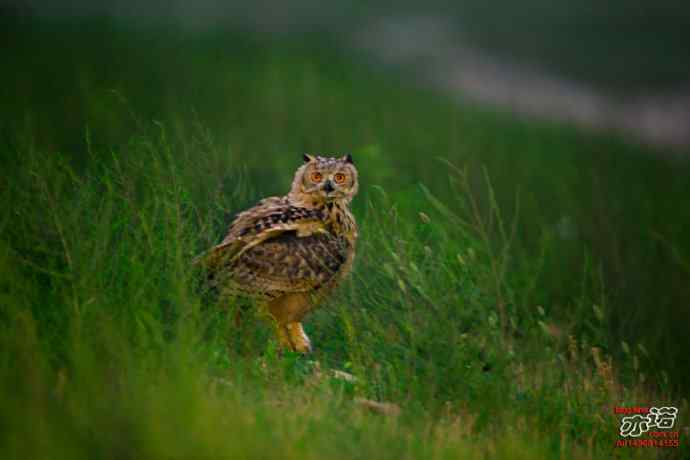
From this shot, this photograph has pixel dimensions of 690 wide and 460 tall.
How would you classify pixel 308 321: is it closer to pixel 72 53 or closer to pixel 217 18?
pixel 72 53

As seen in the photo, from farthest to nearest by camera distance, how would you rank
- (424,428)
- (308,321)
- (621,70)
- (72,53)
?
(621,70), (72,53), (308,321), (424,428)

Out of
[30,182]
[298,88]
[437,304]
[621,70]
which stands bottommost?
[621,70]

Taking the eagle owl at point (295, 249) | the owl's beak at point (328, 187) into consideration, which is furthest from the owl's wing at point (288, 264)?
the owl's beak at point (328, 187)

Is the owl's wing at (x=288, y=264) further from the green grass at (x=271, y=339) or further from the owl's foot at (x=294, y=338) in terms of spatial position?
the owl's foot at (x=294, y=338)

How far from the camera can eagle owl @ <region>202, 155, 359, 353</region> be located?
4.73m

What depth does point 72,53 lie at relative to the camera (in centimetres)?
1084

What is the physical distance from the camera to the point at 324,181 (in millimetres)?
5207

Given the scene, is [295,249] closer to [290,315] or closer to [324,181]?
[290,315]

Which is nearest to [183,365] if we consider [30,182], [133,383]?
[133,383]

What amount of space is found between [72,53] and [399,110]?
3852mm

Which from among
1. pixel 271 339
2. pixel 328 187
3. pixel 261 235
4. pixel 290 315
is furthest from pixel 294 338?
pixel 328 187

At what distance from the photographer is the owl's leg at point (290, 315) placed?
496 cm

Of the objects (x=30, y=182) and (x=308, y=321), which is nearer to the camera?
(x=30, y=182)

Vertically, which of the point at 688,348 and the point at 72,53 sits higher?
the point at 72,53
